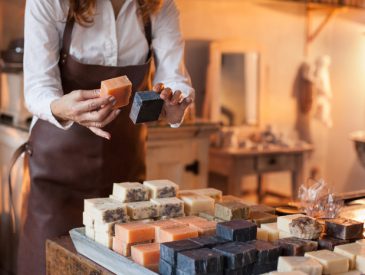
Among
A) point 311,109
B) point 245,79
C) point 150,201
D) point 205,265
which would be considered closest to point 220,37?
point 245,79

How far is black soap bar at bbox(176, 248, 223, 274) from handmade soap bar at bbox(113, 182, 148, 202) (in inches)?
14.2

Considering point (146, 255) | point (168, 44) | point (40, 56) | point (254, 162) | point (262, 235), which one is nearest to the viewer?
point (146, 255)

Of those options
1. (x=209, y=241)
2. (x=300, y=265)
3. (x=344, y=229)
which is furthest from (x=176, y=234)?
(x=344, y=229)

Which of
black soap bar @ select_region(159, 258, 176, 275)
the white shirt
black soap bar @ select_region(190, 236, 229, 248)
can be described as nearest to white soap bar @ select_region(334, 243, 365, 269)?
black soap bar @ select_region(190, 236, 229, 248)

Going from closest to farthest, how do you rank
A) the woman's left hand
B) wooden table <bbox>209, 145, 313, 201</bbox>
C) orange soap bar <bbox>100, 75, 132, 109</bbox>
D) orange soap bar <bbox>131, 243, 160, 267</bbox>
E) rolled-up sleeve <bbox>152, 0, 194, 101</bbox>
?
1. orange soap bar <bbox>131, 243, 160, 267</bbox>
2. orange soap bar <bbox>100, 75, 132, 109</bbox>
3. the woman's left hand
4. rolled-up sleeve <bbox>152, 0, 194, 101</bbox>
5. wooden table <bbox>209, 145, 313, 201</bbox>

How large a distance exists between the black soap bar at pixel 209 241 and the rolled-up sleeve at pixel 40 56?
1.97ft

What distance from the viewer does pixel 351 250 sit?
1233 millimetres

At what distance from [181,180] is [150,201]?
5.09 feet

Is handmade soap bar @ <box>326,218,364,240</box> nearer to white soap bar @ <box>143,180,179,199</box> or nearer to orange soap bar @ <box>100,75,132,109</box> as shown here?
white soap bar @ <box>143,180,179,199</box>

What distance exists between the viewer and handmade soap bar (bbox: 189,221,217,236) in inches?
52.4

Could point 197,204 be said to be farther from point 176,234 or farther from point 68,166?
point 68,166

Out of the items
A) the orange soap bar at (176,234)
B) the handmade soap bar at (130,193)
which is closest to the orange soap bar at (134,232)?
the orange soap bar at (176,234)

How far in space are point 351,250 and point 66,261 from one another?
26.6 inches

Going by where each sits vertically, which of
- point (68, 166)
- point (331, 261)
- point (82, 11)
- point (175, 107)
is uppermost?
point (82, 11)
